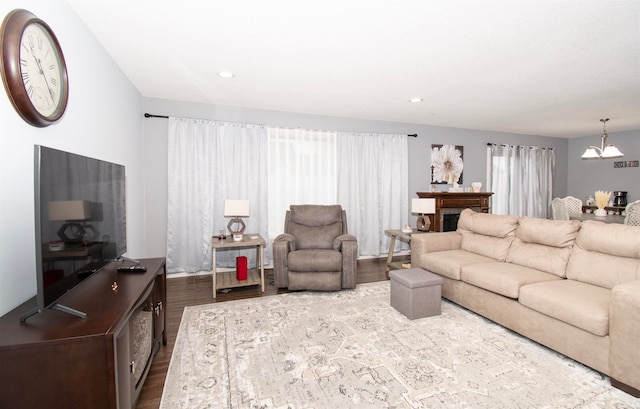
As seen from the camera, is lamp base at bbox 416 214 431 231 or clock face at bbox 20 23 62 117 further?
lamp base at bbox 416 214 431 231

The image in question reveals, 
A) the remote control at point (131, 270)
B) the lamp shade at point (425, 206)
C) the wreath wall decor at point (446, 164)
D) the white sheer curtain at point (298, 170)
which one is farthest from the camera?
the wreath wall decor at point (446, 164)

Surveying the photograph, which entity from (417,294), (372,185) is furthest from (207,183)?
(417,294)

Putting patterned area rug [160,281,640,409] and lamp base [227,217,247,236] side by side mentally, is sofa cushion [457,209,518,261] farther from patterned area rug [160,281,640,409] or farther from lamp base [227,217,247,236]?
lamp base [227,217,247,236]

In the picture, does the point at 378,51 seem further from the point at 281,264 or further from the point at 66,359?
the point at 66,359

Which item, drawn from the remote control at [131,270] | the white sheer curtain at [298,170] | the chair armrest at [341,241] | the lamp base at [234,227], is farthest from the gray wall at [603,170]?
the remote control at [131,270]

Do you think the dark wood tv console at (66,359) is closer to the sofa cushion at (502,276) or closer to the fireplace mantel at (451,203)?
the sofa cushion at (502,276)

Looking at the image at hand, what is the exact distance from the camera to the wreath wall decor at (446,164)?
5605 mm

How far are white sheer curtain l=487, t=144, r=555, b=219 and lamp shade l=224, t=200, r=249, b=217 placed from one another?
5069 mm

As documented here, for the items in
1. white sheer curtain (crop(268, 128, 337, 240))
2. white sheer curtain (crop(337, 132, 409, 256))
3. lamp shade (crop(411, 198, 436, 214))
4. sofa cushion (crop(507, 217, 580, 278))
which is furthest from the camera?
white sheer curtain (crop(337, 132, 409, 256))

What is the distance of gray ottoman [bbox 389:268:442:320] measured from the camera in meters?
2.72

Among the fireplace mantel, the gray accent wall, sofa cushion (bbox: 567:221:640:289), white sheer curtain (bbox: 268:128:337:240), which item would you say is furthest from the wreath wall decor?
the gray accent wall

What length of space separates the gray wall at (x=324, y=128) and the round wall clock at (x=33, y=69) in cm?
221

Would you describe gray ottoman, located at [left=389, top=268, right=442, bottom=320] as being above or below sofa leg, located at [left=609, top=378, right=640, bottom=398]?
above

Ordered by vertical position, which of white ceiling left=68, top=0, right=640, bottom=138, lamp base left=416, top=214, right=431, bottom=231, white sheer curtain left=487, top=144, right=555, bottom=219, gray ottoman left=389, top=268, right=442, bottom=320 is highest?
white ceiling left=68, top=0, right=640, bottom=138
